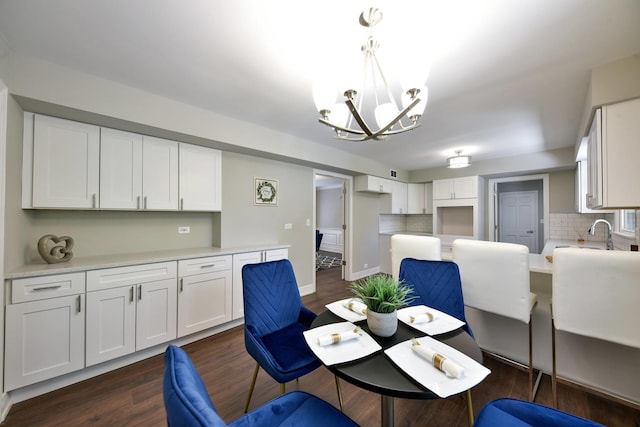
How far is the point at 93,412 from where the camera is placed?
1.63 m

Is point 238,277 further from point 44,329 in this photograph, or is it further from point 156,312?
point 44,329

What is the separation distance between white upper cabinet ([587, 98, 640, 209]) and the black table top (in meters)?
1.47

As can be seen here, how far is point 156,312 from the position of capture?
225 cm

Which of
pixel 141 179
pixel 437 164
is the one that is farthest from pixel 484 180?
pixel 141 179

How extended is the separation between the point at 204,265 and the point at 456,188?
4.85 meters

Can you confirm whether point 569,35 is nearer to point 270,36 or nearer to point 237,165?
point 270,36

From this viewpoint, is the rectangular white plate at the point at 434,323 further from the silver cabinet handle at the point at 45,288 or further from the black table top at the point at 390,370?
the silver cabinet handle at the point at 45,288

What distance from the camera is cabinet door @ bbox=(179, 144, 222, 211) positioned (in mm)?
2661

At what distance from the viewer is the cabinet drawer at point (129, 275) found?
1.95 m

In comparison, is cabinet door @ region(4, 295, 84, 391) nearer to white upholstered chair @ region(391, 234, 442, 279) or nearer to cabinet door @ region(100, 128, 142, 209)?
cabinet door @ region(100, 128, 142, 209)

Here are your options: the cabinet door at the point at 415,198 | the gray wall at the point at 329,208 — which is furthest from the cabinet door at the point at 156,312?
the gray wall at the point at 329,208

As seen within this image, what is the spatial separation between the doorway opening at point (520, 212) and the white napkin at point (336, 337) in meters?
5.11

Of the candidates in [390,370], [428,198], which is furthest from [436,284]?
[428,198]

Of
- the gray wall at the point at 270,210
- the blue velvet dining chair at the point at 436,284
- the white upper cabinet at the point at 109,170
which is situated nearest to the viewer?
the blue velvet dining chair at the point at 436,284
